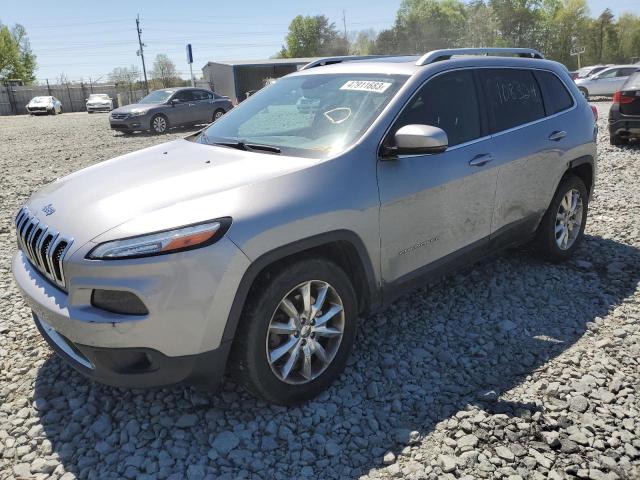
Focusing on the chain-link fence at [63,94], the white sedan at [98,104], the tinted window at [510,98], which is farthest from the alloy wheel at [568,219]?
the chain-link fence at [63,94]

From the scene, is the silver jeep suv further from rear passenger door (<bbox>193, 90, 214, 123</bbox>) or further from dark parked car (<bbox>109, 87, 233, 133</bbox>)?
rear passenger door (<bbox>193, 90, 214, 123</bbox>)

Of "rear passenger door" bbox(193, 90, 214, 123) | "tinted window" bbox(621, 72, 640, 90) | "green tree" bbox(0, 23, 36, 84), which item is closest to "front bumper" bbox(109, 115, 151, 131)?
"rear passenger door" bbox(193, 90, 214, 123)

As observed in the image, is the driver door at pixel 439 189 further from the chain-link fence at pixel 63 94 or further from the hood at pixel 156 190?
the chain-link fence at pixel 63 94

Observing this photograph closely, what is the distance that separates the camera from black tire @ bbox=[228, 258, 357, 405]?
2.54 m

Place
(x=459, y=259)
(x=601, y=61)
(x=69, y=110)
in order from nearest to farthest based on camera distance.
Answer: (x=459, y=259) < (x=69, y=110) < (x=601, y=61)

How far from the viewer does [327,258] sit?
113 inches

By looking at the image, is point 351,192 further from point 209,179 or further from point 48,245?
point 48,245

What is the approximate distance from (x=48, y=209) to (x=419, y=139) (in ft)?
6.59

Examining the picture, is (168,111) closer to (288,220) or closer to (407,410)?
(288,220)

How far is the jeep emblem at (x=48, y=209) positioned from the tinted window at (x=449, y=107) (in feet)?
6.39

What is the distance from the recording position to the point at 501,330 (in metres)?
3.67

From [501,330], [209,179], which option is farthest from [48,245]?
[501,330]

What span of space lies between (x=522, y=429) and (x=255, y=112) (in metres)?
2.65

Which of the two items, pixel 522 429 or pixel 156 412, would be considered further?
pixel 156 412
